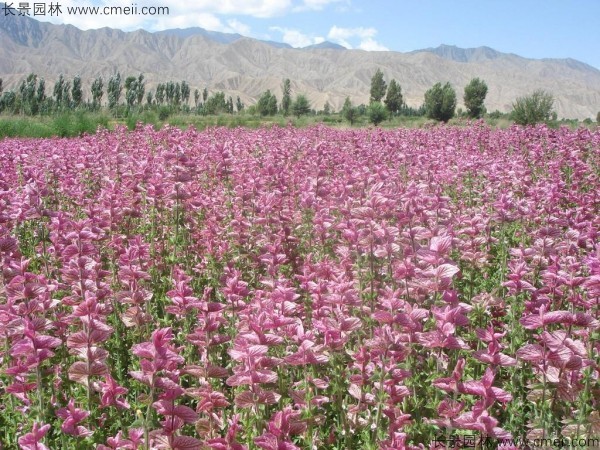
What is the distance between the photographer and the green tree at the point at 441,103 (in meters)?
53.2

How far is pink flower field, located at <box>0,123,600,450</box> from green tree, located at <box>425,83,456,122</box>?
49.7m

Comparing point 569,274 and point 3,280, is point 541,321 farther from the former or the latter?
point 3,280

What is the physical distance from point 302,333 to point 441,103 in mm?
54872

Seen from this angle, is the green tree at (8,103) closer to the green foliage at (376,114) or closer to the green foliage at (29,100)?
the green foliage at (29,100)

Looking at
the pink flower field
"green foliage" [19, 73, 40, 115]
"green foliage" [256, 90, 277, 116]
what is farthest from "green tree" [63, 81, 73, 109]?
the pink flower field

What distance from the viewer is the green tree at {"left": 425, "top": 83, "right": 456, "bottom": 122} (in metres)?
53.2

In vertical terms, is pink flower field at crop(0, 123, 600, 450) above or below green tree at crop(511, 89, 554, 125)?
below

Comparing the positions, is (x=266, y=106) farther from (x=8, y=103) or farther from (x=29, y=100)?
(x=8, y=103)

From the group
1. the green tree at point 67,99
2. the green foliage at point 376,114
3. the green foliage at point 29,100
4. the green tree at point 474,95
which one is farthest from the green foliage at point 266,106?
the green tree at point 474,95

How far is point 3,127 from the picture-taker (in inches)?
802

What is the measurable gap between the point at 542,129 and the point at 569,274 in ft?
36.2

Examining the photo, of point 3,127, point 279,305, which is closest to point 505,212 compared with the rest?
point 279,305

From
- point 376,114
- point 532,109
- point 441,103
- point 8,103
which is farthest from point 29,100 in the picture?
point 532,109

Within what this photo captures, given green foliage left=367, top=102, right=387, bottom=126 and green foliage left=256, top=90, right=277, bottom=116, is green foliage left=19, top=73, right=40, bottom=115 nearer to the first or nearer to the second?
green foliage left=256, top=90, right=277, bottom=116
